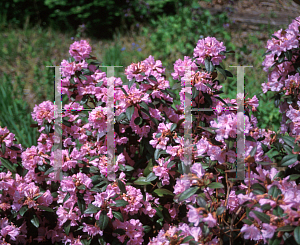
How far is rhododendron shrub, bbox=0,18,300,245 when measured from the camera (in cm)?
114

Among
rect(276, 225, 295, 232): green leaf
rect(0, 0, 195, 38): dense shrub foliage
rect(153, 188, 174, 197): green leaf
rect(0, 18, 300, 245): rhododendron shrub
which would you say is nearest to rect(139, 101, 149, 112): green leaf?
rect(0, 18, 300, 245): rhododendron shrub

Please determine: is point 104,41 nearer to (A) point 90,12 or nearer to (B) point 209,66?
(A) point 90,12

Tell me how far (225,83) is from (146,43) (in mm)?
1777

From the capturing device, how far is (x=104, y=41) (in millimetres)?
5504

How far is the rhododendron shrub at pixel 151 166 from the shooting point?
1.14m

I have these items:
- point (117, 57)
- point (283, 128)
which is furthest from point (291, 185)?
point (117, 57)

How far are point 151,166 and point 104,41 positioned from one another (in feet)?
14.5

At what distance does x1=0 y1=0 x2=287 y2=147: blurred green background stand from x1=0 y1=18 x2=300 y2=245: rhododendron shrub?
35.1 inches

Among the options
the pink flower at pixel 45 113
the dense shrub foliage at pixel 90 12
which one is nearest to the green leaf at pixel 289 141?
the pink flower at pixel 45 113

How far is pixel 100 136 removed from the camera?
1.50 metres

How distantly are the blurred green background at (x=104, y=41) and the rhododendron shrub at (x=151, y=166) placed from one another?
89 cm

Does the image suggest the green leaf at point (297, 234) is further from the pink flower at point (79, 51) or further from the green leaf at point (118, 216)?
the pink flower at point (79, 51)

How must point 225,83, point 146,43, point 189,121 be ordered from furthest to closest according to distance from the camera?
point 146,43 < point 225,83 < point 189,121

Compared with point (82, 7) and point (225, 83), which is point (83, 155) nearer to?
point (225, 83)
